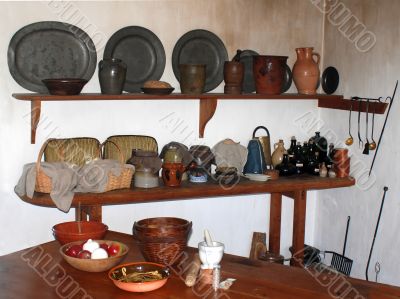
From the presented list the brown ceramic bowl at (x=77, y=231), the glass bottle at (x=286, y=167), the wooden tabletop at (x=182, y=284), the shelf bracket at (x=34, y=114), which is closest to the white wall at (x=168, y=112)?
the shelf bracket at (x=34, y=114)

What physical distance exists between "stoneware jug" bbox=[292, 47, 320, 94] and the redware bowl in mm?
2177

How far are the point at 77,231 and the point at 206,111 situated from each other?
5.10 ft

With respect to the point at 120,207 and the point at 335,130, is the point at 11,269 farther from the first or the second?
the point at 335,130

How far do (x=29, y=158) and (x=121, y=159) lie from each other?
549mm

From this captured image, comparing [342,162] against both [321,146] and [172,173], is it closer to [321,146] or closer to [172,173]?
[321,146]

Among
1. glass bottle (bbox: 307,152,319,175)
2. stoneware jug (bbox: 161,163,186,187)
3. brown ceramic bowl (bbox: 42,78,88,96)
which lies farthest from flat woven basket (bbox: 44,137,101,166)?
glass bottle (bbox: 307,152,319,175)

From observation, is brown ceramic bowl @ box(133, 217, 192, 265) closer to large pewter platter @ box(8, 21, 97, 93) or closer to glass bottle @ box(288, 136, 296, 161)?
large pewter platter @ box(8, 21, 97, 93)

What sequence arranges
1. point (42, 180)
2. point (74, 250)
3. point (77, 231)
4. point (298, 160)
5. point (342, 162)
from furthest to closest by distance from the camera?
1. point (298, 160)
2. point (342, 162)
3. point (42, 180)
4. point (77, 231)
5. point (74, 250)

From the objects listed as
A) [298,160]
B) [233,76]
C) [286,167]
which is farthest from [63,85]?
[298,160]

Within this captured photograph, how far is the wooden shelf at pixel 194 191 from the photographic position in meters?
3.34

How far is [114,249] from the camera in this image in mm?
2451

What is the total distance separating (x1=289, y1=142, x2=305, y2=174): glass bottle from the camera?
416cm

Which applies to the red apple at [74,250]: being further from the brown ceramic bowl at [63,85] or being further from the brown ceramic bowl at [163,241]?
the brown ceramic bowl at [63,85]

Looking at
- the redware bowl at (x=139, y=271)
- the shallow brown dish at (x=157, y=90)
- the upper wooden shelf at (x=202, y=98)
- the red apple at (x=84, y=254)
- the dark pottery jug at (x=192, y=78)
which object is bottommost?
the redware bowl at (x=139, y=271)
